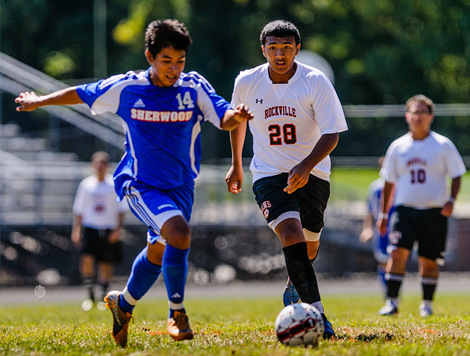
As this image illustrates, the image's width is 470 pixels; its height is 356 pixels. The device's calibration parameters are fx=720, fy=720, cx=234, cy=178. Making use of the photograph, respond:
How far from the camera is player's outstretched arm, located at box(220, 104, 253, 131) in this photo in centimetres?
502

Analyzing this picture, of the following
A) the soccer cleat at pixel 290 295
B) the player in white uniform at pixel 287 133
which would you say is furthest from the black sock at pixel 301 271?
the soccer cleat at pixel 290 295

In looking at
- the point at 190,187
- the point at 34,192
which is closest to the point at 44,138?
the point at 34,192

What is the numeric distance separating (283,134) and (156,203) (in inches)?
49.0

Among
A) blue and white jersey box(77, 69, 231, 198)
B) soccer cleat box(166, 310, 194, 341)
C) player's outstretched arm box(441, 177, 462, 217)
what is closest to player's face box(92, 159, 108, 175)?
player's outstretched arm box(441, 177, 462, 217)

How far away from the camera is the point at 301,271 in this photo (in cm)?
530

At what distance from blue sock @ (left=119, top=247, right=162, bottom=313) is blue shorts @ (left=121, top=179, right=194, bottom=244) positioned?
0.60ft

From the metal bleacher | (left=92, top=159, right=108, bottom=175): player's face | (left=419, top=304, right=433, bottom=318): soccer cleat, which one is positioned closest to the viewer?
(left=419, top=304, right=433, bottom=318): soccer cleat

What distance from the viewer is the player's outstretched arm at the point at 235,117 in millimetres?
5020

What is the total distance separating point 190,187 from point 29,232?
1141 cm

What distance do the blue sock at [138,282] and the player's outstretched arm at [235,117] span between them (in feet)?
3.64

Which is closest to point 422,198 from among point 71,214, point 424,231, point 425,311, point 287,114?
point 424,231

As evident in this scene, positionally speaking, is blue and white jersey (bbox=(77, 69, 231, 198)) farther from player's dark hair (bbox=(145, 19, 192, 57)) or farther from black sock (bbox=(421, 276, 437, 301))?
black sock (bbox=(421, 276, 437, 301))

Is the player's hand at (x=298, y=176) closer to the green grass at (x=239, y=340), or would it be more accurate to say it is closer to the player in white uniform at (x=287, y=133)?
the player in white uniform at (x=287, y=133)

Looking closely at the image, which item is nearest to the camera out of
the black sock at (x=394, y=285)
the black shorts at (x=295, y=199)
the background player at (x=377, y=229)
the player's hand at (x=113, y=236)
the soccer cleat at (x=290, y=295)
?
the black shorts at (x=295, y=199)
